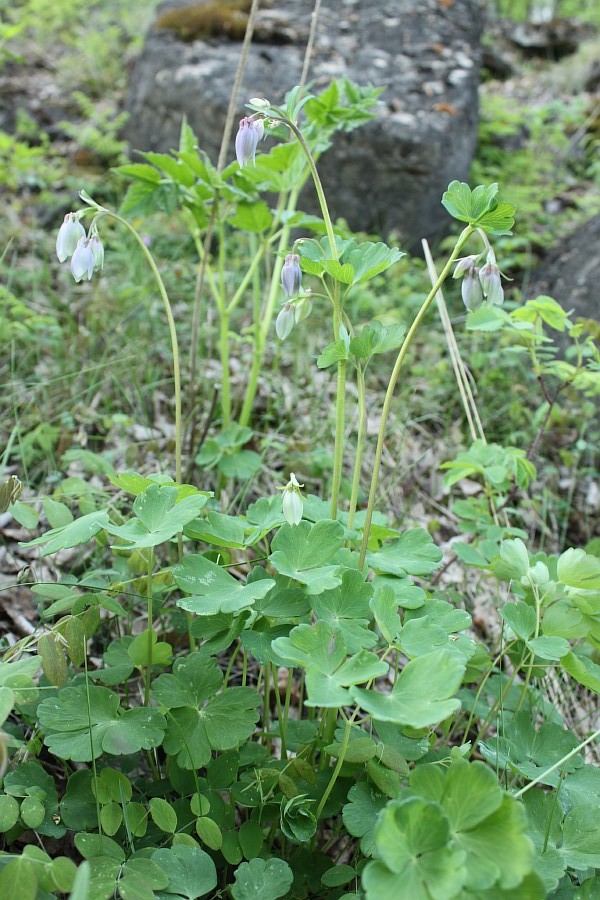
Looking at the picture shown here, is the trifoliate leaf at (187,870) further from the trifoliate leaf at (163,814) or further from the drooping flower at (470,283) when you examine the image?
the drooping flower at (470,283)

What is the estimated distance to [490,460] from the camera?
199cm

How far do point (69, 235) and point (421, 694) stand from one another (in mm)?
1156

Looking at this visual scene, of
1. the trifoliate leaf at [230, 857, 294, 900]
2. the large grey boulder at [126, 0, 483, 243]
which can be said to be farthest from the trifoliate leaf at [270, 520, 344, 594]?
the large grey boulder at [126, 0, 483, 243]

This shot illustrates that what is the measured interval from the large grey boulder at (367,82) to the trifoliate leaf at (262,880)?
3825 millimetres

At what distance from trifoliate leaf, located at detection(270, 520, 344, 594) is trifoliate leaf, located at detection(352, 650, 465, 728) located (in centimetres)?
26

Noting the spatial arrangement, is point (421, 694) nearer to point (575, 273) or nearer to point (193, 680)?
point (193, 680)

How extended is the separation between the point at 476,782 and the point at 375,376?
101 inches

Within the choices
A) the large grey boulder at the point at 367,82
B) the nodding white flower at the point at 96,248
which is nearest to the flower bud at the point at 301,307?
the nodding white flower at the point at 96,248

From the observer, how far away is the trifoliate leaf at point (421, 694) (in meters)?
0.96

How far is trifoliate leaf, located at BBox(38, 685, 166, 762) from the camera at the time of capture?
48.3 inches

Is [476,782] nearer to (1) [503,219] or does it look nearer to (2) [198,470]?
(1) [503,219]

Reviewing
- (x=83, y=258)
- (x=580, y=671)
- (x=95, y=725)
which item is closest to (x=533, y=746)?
(x=580, y=671)

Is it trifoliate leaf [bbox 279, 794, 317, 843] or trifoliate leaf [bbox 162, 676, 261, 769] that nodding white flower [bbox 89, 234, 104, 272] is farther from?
trifoliate leaf [bbox 279, 794, 317, 843]

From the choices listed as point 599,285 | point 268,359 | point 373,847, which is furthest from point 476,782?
point 599,285
